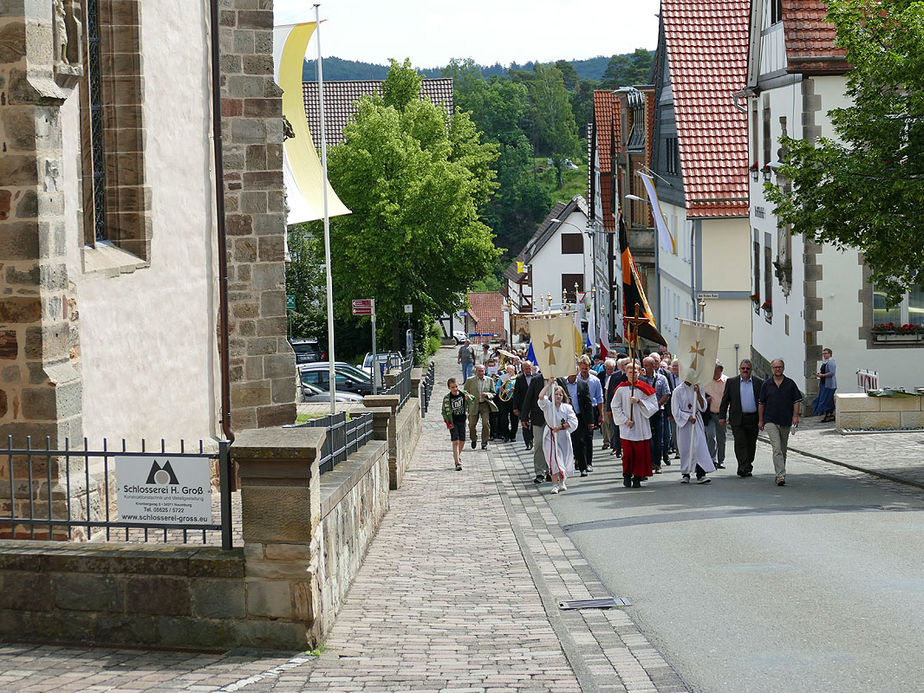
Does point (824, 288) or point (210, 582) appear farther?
point (824, 288)

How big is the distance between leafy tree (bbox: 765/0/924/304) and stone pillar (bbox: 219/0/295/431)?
6.31m

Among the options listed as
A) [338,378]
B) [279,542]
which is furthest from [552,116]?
[279,542]

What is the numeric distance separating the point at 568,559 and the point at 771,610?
3.02 metres

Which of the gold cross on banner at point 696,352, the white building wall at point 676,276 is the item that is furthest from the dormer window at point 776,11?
the gold cross on banner at point 696,352

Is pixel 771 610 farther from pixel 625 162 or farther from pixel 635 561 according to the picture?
pixel 625 162

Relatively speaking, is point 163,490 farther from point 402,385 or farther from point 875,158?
point 402,385

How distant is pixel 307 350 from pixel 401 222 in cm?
627

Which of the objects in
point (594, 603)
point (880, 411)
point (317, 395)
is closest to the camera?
point (594, 603)

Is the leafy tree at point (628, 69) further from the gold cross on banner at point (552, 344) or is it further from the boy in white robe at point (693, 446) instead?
the boy in white robe at point (693, 446)

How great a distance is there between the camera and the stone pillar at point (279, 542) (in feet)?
26.4

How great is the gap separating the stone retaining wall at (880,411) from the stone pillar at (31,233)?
1610 centimetres

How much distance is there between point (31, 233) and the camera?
10.4m

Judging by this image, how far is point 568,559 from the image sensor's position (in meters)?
12.0

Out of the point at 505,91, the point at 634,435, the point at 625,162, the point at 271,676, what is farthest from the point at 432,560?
the point at 505,91
